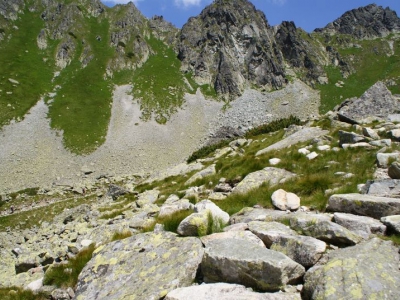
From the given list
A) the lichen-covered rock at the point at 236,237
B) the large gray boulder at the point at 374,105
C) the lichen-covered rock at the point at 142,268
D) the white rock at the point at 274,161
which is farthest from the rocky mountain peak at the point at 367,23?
the lichen-covered rock at the point at 142,268

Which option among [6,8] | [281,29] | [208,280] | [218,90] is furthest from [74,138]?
[281,29]

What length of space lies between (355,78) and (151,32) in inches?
3796

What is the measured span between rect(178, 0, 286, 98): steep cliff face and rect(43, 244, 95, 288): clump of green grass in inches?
3583

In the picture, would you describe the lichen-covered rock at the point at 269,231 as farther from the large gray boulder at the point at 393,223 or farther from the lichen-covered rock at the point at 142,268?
the large gray boulder at the point at 393,223

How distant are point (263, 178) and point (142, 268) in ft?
23.3

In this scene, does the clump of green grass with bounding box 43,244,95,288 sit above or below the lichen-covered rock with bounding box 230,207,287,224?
below

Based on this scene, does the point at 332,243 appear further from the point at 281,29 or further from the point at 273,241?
the point at 281,29

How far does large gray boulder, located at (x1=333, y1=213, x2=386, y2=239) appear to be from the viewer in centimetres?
479

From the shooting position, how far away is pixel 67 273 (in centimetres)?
674

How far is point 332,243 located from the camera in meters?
4.56

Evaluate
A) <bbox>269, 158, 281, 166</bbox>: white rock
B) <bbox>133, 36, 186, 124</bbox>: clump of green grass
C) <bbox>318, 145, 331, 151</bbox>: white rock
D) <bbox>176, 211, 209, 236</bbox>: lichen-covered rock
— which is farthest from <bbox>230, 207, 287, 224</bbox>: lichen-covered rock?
<bbox>133, 36, 186, 124</bbox>: clump of green grass

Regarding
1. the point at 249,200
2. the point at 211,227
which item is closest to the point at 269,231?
the point at 211,227

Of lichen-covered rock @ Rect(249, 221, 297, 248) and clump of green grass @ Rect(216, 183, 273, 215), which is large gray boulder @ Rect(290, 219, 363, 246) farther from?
clump of green grass @ Rect(216, 183, 273, 215)

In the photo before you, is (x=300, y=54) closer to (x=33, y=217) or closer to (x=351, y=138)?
(x=351, y=138)
